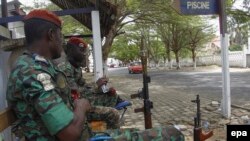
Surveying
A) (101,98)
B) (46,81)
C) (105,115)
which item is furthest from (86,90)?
(46,81)

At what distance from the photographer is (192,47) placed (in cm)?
4047

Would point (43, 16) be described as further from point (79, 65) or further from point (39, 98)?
point (79, 65)

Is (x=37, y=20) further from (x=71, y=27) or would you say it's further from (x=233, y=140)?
(x=71, y=27)

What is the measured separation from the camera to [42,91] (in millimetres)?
1999

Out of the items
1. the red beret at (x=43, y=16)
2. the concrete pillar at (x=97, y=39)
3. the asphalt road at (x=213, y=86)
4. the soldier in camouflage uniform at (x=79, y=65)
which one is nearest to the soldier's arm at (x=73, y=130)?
the red beret at (x=43, y=16)

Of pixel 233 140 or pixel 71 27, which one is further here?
pixel 71 27

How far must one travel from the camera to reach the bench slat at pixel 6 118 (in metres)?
2.22

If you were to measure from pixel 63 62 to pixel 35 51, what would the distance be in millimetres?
1672

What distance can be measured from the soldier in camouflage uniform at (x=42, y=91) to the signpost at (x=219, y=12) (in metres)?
5.19

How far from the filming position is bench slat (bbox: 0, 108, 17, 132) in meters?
2.22

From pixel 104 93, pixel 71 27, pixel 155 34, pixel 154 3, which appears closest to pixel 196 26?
pixel 155 34

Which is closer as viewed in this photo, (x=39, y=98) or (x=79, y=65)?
(x=39, y=98)

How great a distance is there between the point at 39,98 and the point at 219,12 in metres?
6.13

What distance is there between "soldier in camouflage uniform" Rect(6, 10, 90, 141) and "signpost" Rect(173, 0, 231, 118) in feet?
17.0
